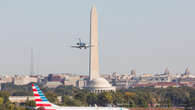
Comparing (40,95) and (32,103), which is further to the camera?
(32,103)

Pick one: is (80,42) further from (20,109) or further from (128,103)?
(128,103)

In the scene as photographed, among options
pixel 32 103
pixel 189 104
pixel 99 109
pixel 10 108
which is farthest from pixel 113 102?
pixel 99 109

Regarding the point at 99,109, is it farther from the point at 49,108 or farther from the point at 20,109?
the point at 20,109

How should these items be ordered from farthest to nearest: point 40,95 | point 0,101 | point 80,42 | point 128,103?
point 128,103 < point 0,101 < point 80,42 < point 40,95

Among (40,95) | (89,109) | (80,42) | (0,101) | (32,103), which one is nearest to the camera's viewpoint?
(40,95)

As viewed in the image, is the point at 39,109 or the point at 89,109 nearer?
the point at 39,109

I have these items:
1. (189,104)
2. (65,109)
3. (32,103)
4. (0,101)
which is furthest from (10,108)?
(189,104)

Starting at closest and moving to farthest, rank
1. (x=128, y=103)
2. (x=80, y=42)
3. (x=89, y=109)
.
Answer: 1. (x=89, y=109)
2. (x=80, y=42)
3. (x=128, y=103)

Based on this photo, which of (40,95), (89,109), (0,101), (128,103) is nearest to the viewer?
(40,95)

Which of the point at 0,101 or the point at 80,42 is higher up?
the point at 80,42
